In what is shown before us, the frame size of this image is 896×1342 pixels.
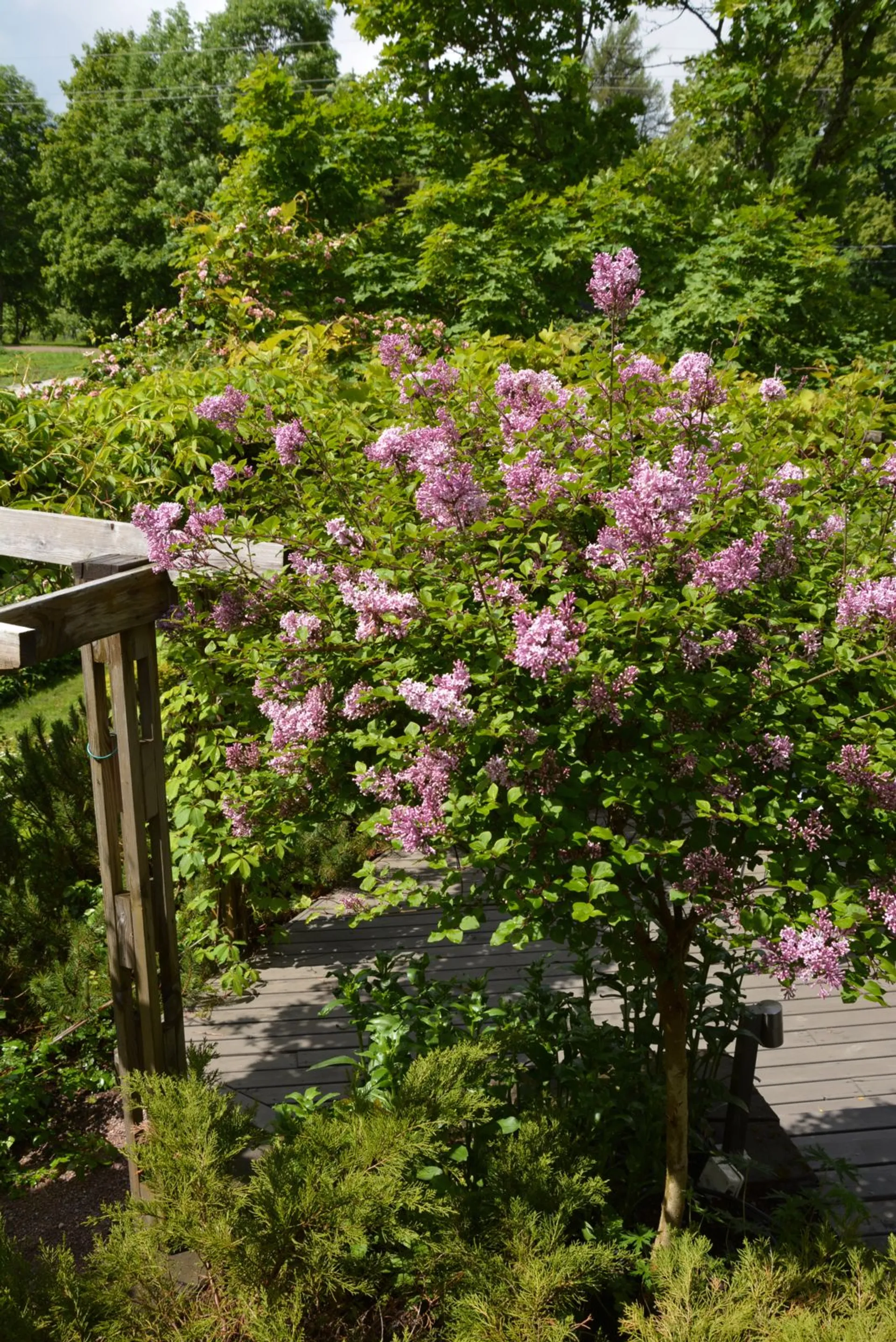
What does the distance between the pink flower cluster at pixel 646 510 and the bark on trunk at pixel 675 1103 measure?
1242mm

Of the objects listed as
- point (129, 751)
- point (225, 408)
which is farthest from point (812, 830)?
point (225, 408)

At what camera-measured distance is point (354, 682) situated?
7.39ft

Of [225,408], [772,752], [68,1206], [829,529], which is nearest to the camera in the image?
[772,752]

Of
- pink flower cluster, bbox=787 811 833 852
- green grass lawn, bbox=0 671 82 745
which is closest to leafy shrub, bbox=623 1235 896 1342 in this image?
pink flower cluster, bbox=787 811 833 852

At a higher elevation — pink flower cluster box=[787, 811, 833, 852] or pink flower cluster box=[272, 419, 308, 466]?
pink flower cluster box=[272, 419, 308, 466]

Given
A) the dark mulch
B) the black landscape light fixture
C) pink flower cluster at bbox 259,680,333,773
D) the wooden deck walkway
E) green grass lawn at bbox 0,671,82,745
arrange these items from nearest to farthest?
pink flower cluster at bbox 259,680,333,773 → the black landscape light fixture → the dark mulch → the wooden deck walkway → green grass lawn at bbox 0,671,82,745

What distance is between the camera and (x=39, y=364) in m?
6.61

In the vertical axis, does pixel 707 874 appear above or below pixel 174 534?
below

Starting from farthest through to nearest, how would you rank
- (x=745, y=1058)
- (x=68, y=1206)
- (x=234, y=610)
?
(x=68, y=1206), (x=745, y=1058), (x=234, y=610)

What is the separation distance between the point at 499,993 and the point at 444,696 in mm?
2745

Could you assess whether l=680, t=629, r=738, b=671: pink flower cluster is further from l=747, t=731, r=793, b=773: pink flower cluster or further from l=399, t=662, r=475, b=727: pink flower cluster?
l=399, t=662, r=475, b=727: pink flower cluster

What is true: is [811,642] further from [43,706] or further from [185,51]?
[185,51]

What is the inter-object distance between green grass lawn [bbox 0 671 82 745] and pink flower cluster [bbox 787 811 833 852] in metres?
7.02

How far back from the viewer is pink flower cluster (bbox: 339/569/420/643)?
1854mm
